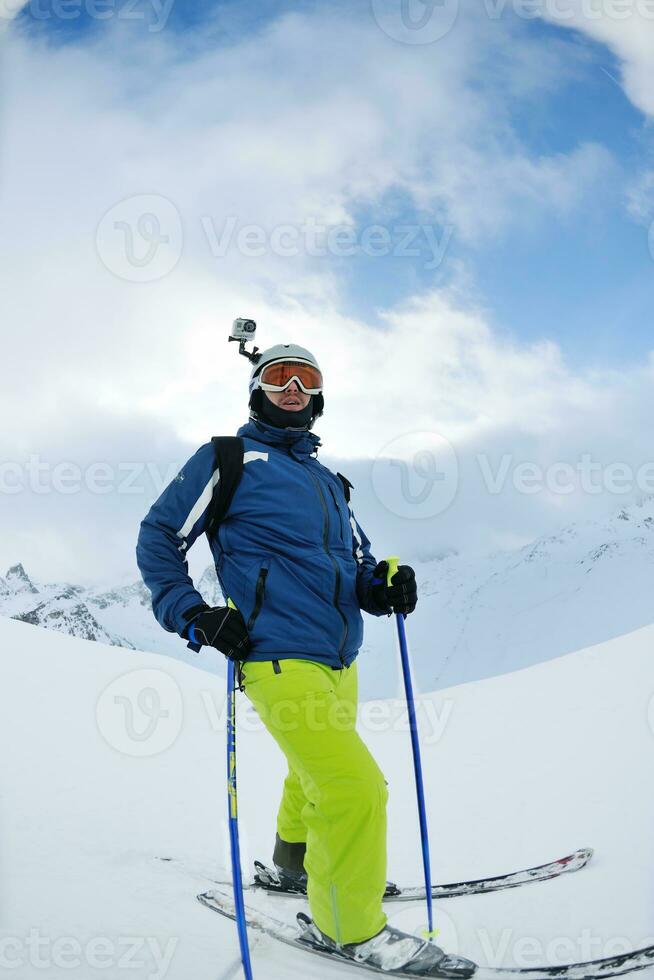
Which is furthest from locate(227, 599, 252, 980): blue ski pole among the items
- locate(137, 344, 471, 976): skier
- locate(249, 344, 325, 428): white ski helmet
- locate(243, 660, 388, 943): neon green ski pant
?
locate(249, 344, 325, 428): white ski helmet

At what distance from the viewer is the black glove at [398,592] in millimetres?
3709

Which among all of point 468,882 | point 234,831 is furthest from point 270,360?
point 468,882

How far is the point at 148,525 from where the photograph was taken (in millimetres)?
3551

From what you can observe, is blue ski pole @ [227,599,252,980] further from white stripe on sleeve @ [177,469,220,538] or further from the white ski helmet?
the white ski helmet

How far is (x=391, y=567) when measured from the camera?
12.6ft

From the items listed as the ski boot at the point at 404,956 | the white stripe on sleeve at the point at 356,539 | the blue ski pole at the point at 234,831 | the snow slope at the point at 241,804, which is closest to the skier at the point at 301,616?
the ski boot at the point at 404,956

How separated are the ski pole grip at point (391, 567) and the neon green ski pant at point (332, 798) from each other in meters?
0.74

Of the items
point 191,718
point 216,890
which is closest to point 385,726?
point 191,718

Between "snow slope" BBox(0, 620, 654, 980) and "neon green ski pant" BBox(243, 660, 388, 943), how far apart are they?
267 millimetres

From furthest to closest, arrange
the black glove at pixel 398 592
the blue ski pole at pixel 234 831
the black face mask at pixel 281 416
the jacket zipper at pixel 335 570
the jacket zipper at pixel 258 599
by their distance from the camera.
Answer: the black face mask at pixel 281 416 → the black glove at pixel 398 592 → the jacket zipper at pixel 335 570 → the jacket zipper at pixel 258 599 → the blue ski pole at pixel 234 831

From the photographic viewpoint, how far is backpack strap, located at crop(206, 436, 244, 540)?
3.56 meters

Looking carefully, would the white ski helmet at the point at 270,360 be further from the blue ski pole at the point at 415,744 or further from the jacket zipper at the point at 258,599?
the blue ski pole at the point at 415,744

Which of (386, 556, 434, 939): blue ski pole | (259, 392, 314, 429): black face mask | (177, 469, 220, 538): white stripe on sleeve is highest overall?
(259, 392, 314, 429): black face mask

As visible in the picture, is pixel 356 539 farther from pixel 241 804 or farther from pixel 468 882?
pixel 241 804
